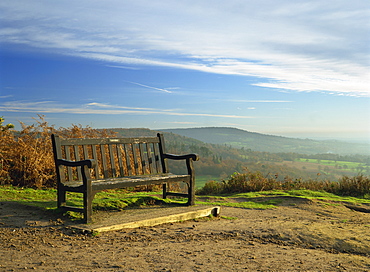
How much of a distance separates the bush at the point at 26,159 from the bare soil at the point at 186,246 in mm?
2665

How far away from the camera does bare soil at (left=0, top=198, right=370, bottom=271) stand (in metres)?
3.96

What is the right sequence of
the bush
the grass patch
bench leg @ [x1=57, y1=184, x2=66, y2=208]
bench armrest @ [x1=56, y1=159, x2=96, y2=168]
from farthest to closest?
the bush, the grass patch, bench leg @ [x1=57, y1=184, x2=66, y2=208], bench armrest @ [x1=56, y1=159, x2=96, y2=168]

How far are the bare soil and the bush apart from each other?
2665mm

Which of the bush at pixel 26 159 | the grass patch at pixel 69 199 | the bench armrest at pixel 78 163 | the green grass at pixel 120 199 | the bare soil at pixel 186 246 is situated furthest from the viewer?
the bush at pixel 26 159

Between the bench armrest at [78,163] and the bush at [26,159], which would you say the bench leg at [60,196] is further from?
the bush at [26,159]

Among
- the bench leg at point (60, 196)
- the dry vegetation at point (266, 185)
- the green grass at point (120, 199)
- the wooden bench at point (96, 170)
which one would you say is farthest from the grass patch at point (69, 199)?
the dry vegetation at point (266, 185)

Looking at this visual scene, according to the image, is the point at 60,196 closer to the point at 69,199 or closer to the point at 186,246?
the point at 69,199

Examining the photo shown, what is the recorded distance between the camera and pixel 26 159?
925cm

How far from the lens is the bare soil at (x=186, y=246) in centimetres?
396

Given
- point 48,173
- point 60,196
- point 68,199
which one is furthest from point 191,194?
point 48,173

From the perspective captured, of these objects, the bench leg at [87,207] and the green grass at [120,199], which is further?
the green grass at [120,199]

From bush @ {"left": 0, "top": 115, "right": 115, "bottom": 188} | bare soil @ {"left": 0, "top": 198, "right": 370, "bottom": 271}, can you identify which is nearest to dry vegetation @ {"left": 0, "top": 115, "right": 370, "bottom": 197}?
bush @ {"left": 0, "top": 115, "right": 115, "bottom": 188}

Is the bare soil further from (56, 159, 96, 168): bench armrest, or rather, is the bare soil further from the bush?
the bush

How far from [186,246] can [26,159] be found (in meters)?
6.12
